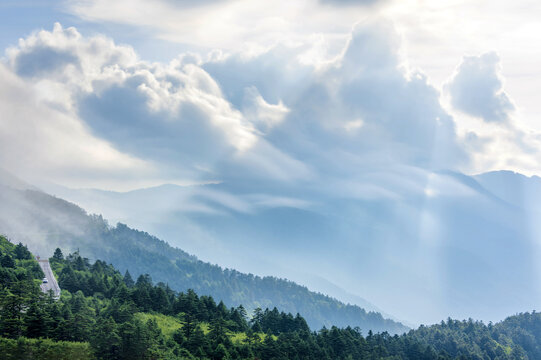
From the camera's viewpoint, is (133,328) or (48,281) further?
(48,281)

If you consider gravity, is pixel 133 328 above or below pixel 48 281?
below

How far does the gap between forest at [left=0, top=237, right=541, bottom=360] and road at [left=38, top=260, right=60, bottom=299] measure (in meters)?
1.90

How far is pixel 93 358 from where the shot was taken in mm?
95562

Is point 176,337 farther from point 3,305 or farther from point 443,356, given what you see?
point 443,356

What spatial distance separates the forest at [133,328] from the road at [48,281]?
190cm

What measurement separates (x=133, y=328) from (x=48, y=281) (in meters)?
63.4

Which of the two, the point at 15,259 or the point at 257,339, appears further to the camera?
the point at 15,259

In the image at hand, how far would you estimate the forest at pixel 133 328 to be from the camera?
319 ft

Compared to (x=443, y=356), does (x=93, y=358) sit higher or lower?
lower

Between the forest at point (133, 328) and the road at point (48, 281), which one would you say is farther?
the road at point (48, 281)

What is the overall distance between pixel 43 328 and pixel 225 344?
3435cm

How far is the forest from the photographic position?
9731 cm

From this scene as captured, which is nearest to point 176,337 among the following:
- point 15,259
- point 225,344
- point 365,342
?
point 225,344

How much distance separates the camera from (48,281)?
5994 inches
